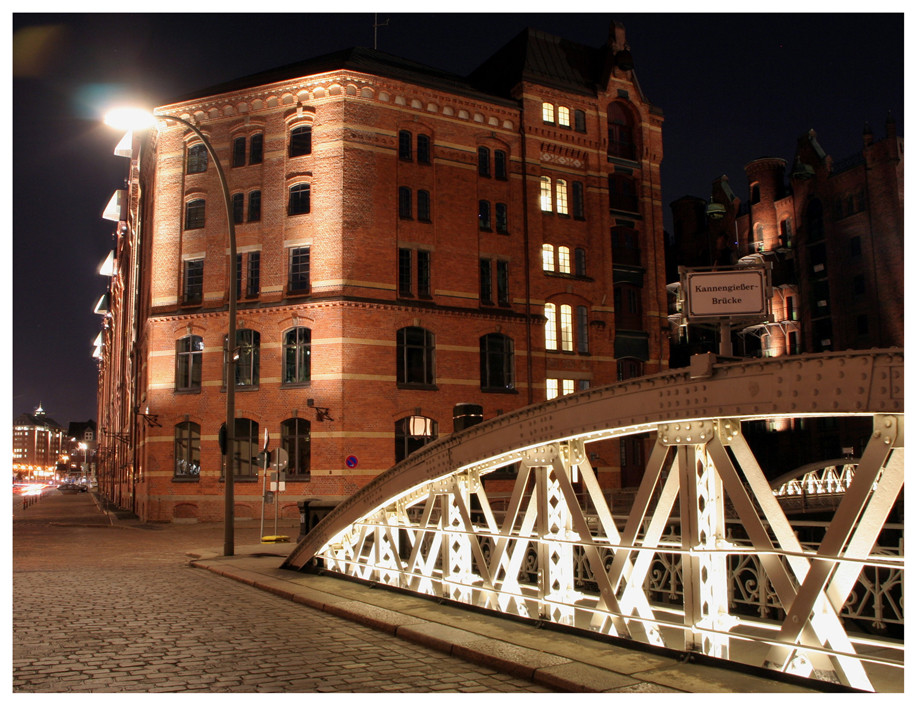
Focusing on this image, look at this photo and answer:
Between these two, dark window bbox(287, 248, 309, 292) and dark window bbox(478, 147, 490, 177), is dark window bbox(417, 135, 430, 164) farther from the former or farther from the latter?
dark window bbox(287, 248, 309, 292)

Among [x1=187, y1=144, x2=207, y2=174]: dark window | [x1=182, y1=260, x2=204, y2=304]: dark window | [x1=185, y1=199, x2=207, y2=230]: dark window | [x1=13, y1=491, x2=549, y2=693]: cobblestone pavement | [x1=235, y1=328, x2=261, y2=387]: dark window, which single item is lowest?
[x1=13, y1=491, x2=549, y2=693]: cobblestone pavement

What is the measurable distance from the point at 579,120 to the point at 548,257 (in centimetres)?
648

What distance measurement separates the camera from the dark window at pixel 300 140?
105ft

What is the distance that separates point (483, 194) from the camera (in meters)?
34.4

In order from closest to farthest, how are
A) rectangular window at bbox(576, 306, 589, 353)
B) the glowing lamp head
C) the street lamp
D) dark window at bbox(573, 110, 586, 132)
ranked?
the glowing lamp head → the street lamp → rectangular window at bbox(576, 306, 589, 353) → dark window at bbox(573, 110, 586, 132)

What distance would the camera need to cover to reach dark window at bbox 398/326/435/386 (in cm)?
3145

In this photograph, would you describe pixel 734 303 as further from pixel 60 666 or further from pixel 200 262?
pixel 200 262

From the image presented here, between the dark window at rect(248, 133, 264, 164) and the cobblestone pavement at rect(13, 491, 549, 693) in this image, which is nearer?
the cobblestone pavement at rect(13, 491, 549, 693)

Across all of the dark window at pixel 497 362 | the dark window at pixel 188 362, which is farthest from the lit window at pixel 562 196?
the dark window at pixel 188 362

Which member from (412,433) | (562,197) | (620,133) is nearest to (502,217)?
(562,197)

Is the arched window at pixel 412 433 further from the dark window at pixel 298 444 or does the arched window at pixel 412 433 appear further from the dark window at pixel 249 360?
the dark window at pixel 249 360

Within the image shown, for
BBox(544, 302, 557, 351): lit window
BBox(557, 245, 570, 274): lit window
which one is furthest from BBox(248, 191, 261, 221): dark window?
BBox(557, 245, 570, 274): lit window

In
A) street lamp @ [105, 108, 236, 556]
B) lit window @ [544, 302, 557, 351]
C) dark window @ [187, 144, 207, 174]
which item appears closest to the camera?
street lamp @ [105, 108, 236, 556]

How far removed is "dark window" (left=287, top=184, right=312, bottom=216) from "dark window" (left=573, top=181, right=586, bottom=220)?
11.7 metres
